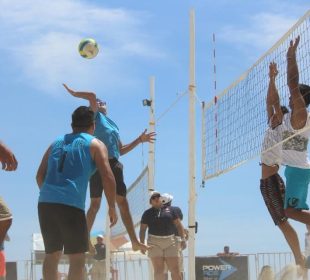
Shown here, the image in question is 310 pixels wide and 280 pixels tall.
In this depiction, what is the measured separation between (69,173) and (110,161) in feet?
7.25

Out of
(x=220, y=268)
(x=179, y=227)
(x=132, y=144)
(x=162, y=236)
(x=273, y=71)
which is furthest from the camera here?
(x=220, y=268)

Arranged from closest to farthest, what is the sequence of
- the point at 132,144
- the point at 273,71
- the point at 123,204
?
the point at 273,71 < the point at 123,204 < the point at 132,144

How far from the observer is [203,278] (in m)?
16.4

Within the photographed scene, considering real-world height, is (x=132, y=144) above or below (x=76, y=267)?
above

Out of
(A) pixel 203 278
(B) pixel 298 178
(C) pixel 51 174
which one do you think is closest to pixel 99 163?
(C) pixel 51 174

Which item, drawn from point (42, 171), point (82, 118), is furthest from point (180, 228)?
point (82, 118)

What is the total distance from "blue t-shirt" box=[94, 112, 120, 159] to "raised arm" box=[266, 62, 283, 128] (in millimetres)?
1949

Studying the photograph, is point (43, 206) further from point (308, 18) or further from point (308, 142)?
point (308, 18)

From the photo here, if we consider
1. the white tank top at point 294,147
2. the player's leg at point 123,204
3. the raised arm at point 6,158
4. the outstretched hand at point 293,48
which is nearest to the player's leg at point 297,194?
the white tank top at point 294,147

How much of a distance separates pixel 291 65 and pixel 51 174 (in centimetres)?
286

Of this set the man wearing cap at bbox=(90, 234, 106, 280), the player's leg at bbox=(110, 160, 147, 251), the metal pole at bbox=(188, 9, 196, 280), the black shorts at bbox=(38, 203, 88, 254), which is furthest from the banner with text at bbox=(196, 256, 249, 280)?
the black shorts at bbox=(38, 203, 88, 254)

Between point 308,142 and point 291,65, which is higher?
point 291,65

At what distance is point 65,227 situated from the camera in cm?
643

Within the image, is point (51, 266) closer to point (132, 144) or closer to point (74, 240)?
point (74, 240)
